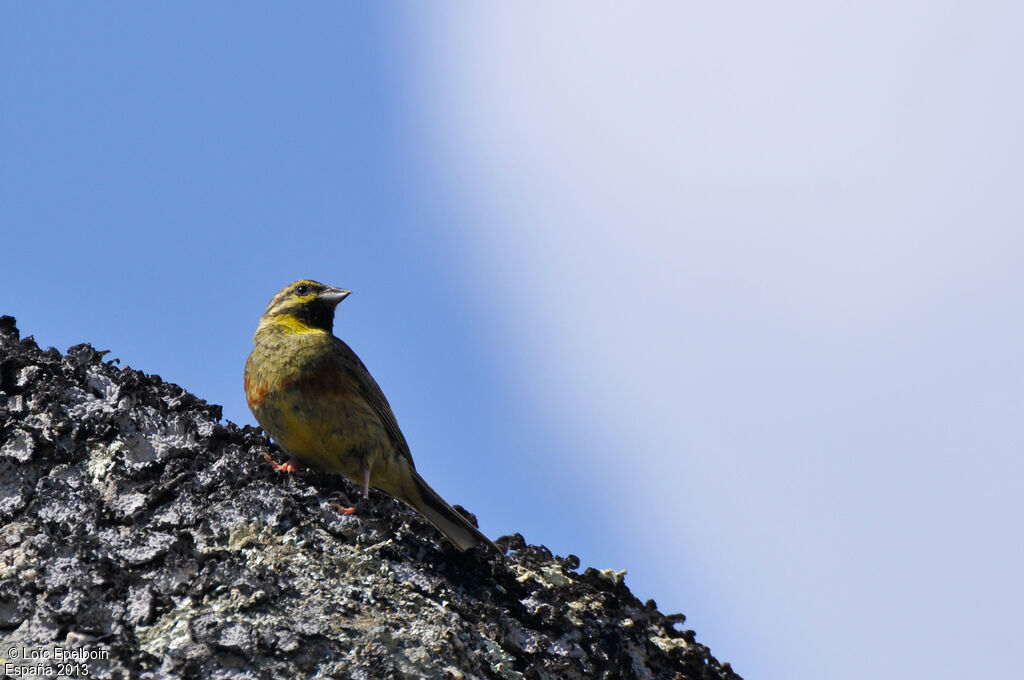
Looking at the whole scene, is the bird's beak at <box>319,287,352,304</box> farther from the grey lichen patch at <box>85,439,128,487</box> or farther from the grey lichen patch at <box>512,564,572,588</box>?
the grey lichen patch at <box>512,564,572,588</box>

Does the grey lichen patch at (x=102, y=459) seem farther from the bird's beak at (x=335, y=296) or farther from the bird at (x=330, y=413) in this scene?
the bird's beak at (x=335, y=296)

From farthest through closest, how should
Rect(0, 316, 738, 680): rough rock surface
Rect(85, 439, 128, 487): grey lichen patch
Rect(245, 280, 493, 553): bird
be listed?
Rect(245, 280, 493, 553): bird < Rect(85, 439, 128, 487): grey lichen patch < Rect(0, 316, 738, 680): rough rock surface

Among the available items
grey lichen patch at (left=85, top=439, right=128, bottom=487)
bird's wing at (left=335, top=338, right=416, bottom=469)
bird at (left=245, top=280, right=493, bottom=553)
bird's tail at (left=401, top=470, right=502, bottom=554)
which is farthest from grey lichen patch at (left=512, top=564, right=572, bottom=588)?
bird's wing at (left=335, top=338, right=416, bottom=469)

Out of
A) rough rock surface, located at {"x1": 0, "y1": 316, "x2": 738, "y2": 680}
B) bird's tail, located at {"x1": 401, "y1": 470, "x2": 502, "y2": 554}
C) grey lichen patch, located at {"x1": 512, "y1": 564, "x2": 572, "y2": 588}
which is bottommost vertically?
rough rock surface, located at {"x1": 0, "y1": 316, "x2": 738, "y2": 680}

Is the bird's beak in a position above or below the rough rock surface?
above

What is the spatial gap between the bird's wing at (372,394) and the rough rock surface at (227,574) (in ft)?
5.60

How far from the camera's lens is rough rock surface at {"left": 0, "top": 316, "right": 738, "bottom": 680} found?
302cm

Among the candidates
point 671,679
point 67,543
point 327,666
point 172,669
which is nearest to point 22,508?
point 67,543

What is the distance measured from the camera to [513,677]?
10.5ft

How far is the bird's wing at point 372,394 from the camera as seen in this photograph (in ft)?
19.7

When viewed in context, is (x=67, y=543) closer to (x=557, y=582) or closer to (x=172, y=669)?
(x=172, y=669)

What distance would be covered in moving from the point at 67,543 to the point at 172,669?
28.6 inches

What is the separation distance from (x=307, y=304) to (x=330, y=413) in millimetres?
1362

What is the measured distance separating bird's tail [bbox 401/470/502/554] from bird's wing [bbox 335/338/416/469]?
0.81 ft
